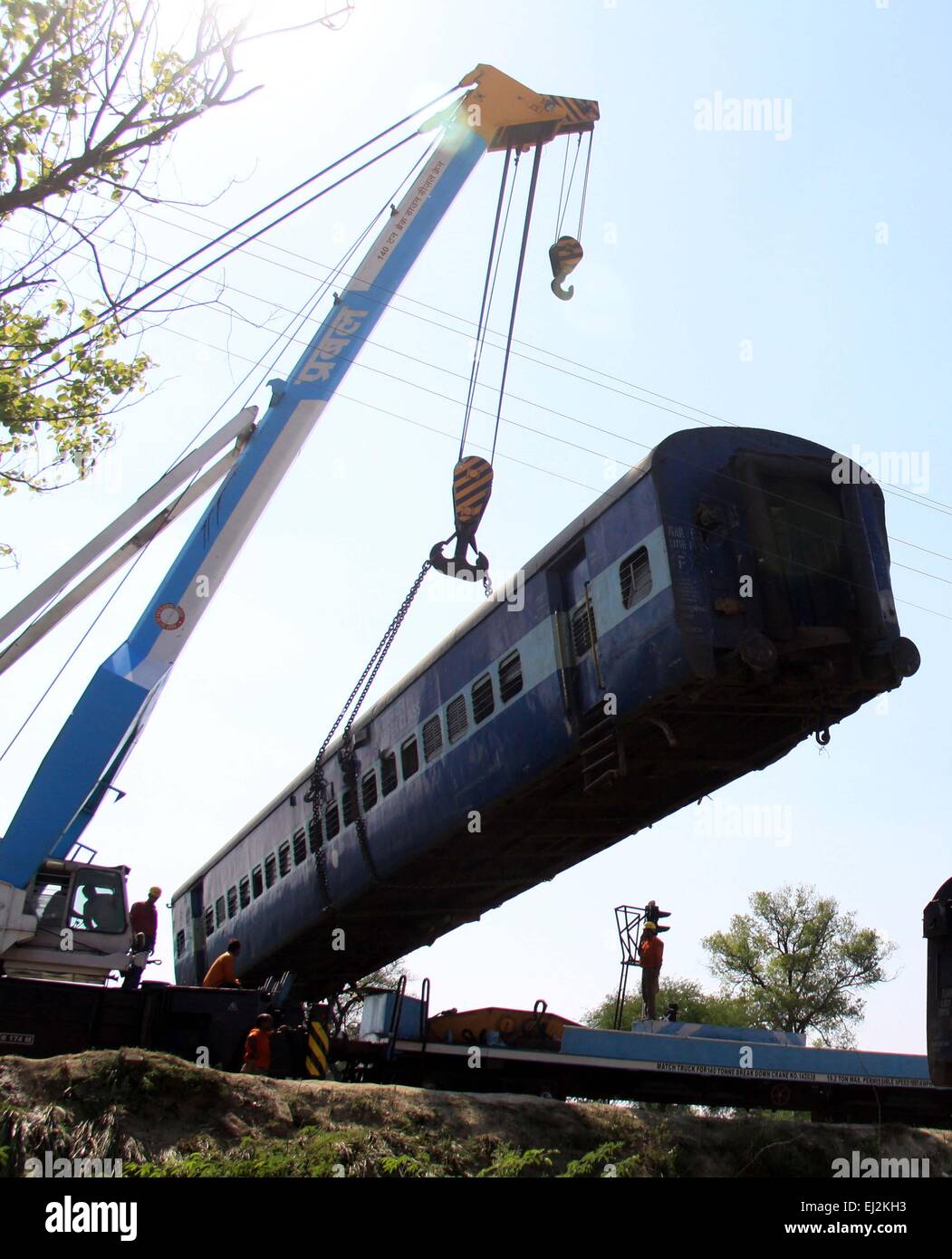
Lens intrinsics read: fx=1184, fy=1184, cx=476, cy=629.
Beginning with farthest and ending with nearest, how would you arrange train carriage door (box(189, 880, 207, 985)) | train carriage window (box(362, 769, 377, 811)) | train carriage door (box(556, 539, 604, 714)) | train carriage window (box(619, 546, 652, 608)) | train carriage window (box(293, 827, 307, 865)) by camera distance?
1. train carriage door (box(189, 880, 207, 985))
2. train carriage window (box(293, 827, 307, 865))
3. train carriage window (box(362, 769, 377, 811))
4. train carriage door (box(556, 539, 604, 714))
5. train carriage window (box(619, 546, 652, 608))

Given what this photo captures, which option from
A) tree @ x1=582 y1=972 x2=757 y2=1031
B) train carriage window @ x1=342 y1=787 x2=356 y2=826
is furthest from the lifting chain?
tree @ x1=582 y1=972 x2=757 y2=1031

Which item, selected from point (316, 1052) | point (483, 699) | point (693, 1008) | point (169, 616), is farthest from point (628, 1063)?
point (693, 1008)

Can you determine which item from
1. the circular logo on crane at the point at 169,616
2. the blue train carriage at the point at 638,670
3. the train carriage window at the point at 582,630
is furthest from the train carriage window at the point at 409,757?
the train carriage window at the point at 582,630

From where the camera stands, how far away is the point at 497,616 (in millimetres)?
12414

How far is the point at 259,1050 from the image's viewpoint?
35.1ft

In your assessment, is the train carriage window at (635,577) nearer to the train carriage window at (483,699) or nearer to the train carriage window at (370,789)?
the train carriage window at (483,699)

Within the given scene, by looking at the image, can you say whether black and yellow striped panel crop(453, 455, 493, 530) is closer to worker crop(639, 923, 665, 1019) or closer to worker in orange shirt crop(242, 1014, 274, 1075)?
A: worker crop(639, 923, 665, 1019)

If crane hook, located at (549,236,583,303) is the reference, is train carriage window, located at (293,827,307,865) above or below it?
below

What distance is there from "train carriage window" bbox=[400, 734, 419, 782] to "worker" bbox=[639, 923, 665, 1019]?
332 centimetres

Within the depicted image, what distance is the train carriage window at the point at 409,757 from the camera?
1341cm

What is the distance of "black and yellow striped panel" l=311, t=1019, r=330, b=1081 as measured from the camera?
1140 cm

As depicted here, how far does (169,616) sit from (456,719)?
3419 millimetres

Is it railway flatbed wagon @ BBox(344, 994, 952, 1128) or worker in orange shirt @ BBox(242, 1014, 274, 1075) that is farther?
railway flatbed wagon @ BBox(344, 994, 952, 1128)

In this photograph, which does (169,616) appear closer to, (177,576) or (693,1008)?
(177,576)
